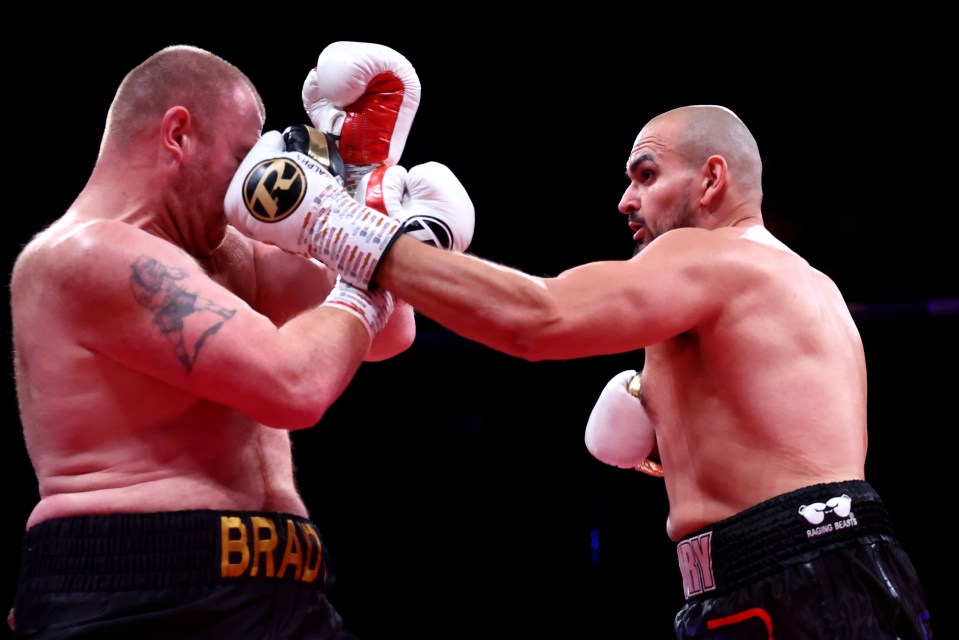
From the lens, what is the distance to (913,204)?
17.1ft

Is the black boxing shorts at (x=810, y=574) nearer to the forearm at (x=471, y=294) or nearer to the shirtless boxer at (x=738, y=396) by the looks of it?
the shirtless boxer at (x=738, y=396)

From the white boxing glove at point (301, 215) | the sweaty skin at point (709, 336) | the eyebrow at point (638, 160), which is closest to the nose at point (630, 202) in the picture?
the eyebrow at point (638, 160)

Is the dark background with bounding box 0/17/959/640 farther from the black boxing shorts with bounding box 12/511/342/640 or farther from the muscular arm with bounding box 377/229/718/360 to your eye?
the black boxing shorts with bounding box 12/511/342/640

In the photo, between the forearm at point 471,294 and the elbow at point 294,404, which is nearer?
the elbow at point 294,404

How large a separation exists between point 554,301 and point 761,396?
49 centimetres

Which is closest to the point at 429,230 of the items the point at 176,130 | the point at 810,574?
the point at 176,130

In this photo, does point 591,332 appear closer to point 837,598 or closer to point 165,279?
point 837,598

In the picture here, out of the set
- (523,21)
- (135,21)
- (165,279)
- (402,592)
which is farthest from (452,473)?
(165,279)

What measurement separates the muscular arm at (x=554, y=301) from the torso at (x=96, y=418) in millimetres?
502

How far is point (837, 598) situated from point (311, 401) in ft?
3.61

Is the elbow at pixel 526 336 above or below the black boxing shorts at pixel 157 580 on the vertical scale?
above

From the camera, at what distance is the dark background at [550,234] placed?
483 cm

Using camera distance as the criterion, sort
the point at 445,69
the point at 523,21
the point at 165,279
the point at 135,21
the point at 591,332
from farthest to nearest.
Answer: the point at 445,69 < the point at 523,21 < the point at 135,21 < the point at 591,332 < the point at 165,279

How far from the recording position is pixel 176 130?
199 cm
